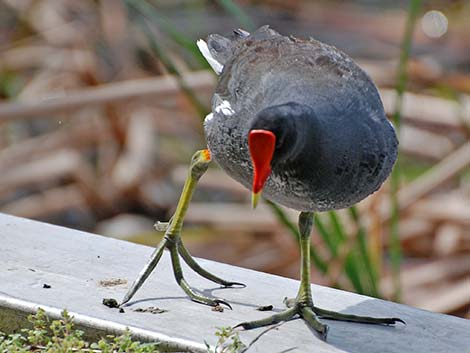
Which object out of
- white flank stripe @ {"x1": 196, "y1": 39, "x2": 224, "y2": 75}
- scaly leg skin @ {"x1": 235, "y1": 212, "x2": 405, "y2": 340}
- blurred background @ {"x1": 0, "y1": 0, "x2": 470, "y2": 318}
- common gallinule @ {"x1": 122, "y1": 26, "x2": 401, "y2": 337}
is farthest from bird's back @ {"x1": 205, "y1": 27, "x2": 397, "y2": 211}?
blurred background @ {"x1": 0, "y1": 0, "x2": 470, "y2": 318}

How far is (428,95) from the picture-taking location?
4230 millimetres

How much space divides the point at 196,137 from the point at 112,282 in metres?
2.85

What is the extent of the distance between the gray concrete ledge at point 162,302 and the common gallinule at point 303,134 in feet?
0.11

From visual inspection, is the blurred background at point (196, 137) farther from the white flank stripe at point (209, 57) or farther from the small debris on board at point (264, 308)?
the small debris on board at point (264, 308)

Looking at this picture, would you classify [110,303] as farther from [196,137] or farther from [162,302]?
[196,137]

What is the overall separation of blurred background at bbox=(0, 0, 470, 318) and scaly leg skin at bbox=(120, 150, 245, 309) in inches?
16.9

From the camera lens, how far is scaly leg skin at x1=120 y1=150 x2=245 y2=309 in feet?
6.45

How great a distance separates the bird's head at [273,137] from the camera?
1.73 m

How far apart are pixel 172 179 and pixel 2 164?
2.26 feet

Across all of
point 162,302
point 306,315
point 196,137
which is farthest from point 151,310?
point 196,137

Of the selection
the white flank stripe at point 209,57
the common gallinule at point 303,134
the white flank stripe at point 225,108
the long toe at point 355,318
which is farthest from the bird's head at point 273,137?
the white flank stripe at point 209,57

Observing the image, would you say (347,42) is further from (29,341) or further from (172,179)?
(29,341)

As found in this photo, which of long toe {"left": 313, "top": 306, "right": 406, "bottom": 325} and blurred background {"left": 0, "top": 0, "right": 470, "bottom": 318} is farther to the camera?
blurred background {"left": 0, "top": 0, "right": 470, "bottom": 318}

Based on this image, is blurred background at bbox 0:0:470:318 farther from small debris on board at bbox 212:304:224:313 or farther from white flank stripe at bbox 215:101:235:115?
small debris on board at bbox 212:304:224:313
